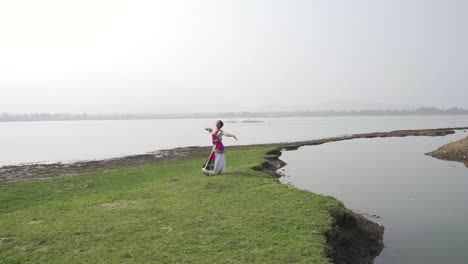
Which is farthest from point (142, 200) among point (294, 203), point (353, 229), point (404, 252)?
point (404, 252)

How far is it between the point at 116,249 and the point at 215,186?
24.0 feet

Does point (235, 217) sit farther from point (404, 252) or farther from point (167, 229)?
point (404, 252)

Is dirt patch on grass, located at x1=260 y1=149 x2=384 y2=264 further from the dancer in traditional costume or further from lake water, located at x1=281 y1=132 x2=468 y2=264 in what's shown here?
the dancer in traditional costume

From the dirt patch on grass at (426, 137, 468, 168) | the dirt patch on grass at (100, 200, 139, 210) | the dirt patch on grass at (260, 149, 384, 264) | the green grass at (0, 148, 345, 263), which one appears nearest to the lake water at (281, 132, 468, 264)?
the dirt patch on grass at (260, 149, 384, 264)

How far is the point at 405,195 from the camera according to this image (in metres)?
20.9

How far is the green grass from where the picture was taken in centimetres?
896

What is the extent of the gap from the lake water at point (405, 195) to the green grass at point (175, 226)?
3.19m

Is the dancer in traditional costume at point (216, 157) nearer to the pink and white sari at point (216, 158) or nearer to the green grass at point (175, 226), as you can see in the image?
the pink and white sari at point (216, 158)

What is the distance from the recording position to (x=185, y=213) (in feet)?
39.8

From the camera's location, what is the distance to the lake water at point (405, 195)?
41.8 ft

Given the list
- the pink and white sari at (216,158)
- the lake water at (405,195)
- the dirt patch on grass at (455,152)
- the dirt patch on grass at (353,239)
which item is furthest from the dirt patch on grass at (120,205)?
the dirt patch on grass at (455,152)

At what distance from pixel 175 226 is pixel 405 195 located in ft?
51.5

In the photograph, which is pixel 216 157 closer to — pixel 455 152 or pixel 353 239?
pixel 353 239

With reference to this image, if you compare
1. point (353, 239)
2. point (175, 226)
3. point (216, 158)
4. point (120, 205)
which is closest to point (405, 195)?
point (353, 239)
